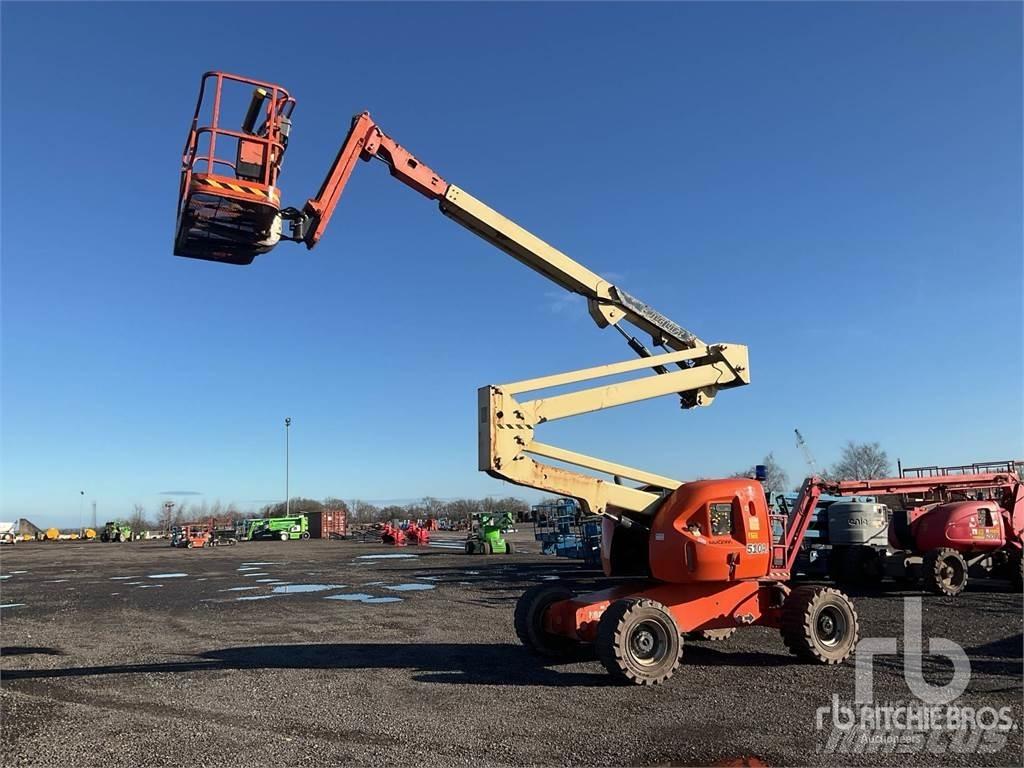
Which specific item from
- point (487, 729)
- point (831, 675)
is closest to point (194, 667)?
point (487, 729)

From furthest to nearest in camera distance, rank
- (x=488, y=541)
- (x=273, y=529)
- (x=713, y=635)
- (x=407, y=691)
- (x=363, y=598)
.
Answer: (x=273, y=529) → (x=488, y=541) → (x=363, y=598) → (x=713, y=635) → (x=407, y=691)

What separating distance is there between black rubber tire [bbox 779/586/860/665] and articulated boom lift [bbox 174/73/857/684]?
19 millimetres

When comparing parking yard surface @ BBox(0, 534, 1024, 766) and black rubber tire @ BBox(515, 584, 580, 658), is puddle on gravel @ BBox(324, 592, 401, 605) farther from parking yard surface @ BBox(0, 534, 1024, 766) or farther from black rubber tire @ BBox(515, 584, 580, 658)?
black rubber tire @ BBox(515, 584, 580, 658)

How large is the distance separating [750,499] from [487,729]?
492 cm

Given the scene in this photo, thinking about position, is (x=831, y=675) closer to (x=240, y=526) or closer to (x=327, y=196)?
(x=327, y=196)

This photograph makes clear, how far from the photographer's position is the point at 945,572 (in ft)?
54.2

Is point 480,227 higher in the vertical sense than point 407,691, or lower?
higher

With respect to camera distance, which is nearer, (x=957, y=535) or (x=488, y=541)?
(x=957, y=535)

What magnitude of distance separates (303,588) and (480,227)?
13.7m

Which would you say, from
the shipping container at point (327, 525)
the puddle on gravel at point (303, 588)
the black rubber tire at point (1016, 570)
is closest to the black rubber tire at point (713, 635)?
the black rubber tire at point (1016, 570)

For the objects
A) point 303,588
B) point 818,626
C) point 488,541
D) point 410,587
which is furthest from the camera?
point 488,541

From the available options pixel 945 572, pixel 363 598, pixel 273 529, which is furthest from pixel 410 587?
pixel 273 529

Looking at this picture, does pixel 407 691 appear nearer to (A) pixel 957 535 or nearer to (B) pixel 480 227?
(B) pixel 480 227

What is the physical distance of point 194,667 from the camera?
10375mm
